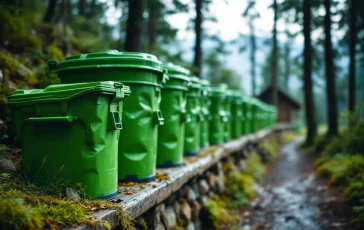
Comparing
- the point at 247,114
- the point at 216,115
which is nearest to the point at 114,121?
the point at 216,115

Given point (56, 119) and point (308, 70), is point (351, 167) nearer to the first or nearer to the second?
point (56, 119)

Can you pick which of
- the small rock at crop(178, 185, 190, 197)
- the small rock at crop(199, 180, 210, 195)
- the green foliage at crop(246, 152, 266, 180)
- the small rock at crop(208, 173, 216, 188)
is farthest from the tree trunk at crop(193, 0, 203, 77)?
the small rock at crop(178, 185, 190, 197)

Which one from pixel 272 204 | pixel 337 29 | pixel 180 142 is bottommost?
pixel 272 204

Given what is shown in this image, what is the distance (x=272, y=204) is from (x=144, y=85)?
4076 mm

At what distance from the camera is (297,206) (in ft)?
19.5

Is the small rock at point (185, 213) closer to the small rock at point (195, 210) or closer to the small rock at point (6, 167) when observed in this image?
the small rock at point (195, 210)

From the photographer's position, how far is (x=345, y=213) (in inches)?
199

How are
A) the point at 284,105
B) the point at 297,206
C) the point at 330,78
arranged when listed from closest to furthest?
the point at 297,206 < the point at 330,78 < the point at 284,105

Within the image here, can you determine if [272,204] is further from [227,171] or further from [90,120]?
[90,120]

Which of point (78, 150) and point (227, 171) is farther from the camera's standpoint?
point (227, 171)

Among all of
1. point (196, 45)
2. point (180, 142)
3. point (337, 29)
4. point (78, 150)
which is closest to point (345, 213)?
point (180, 142)

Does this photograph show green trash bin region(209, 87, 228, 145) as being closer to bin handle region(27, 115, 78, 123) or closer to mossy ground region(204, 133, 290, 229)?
mossy ground region(204, 133, 290, 229)

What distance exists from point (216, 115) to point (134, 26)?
8.51 ft

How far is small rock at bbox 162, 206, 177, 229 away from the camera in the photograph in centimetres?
364
